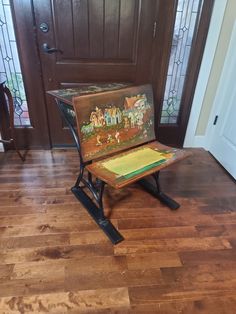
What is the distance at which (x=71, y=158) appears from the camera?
2154 millimetres

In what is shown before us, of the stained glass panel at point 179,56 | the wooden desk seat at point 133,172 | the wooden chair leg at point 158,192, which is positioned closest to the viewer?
the wooden desk seat at point 133,172

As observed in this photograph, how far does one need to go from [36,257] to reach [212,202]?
4.19 feet

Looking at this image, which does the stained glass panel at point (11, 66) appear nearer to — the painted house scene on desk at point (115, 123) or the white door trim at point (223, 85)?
the painted house scene on desk at point (115, 123)

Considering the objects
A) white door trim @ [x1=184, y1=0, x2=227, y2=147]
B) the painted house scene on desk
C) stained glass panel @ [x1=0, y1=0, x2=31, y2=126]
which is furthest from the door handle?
white door trim @ [x1=184, y1=0, x2=227, y2=147]

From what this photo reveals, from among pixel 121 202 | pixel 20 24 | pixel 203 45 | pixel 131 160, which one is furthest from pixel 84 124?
pixel 203 45

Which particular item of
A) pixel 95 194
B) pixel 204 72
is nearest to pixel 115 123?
pixel 95 194

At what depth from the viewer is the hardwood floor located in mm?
1093

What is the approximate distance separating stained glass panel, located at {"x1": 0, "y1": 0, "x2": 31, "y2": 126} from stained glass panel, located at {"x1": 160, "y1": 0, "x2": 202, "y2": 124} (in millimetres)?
1304

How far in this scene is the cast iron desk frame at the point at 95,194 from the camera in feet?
4.56

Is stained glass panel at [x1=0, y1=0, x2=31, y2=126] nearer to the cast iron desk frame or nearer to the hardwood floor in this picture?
the hardwood floor

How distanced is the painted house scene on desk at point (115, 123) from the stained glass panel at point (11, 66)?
100cm

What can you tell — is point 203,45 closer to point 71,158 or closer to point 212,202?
point 212,202

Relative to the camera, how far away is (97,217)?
149 centimetres

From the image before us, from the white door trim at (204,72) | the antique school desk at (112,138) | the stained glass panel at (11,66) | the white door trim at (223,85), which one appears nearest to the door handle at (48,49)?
the stained glass panel at (11,66)
